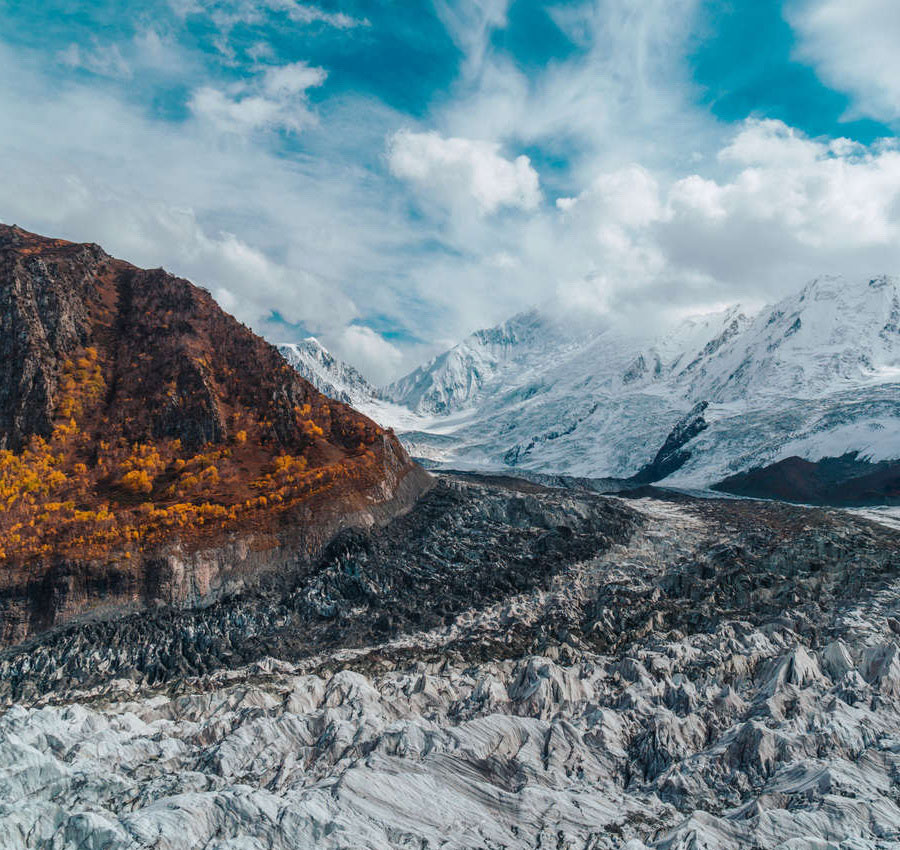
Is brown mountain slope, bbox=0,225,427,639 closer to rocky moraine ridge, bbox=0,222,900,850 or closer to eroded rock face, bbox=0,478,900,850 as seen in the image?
rocky moraine ridge, bbox=0,222,900,850

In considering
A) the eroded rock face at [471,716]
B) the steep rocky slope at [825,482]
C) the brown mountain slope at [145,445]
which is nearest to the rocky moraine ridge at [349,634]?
the eroded rock face at [471,716]

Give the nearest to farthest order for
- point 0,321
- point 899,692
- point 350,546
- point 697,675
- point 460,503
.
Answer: point 899,692 → point 697,675 → point 350,546 → point 0,321 → point 460,503

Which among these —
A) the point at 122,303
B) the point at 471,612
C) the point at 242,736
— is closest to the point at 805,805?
the point at 242,736

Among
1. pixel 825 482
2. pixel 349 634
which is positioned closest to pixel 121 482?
pixel 349 634

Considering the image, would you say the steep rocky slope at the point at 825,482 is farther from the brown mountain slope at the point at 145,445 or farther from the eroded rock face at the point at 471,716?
the brown mountain slope at the point at 145,445

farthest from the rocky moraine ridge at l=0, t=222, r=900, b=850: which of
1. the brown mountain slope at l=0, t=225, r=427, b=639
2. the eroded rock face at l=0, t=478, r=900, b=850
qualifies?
the brown mountain slope at l=0, t=225, r=427, b=639

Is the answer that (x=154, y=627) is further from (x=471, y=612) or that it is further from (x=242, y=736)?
(x=471, y=612)

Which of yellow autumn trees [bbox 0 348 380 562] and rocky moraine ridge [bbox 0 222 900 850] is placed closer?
rocky moraine ridge [bbox 0 222 900 850]
